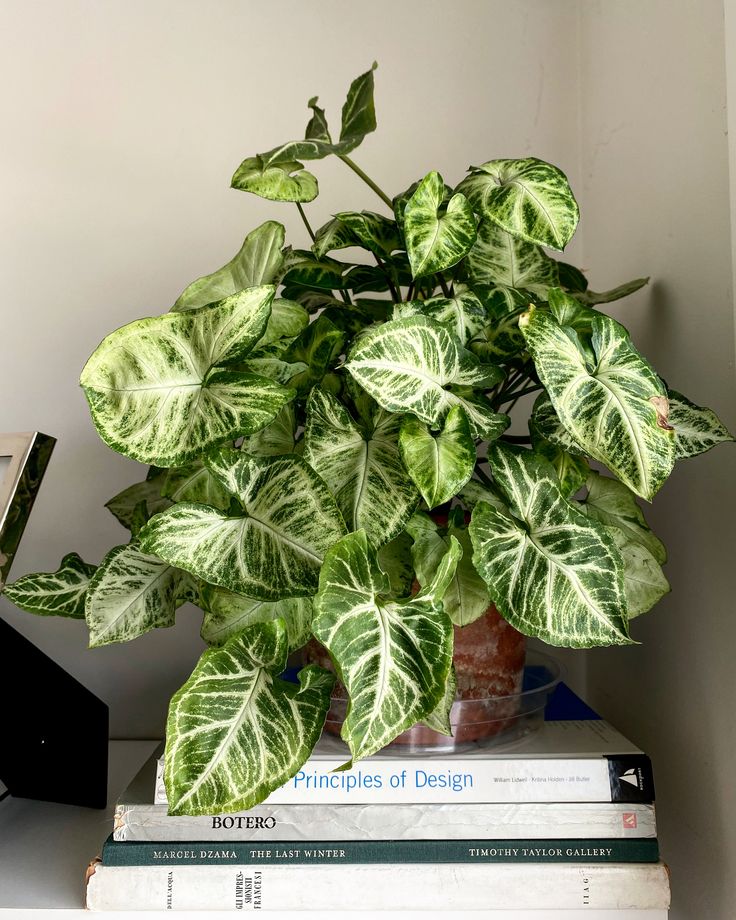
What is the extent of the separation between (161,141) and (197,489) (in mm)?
633

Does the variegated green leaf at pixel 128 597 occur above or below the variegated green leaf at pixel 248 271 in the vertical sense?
below

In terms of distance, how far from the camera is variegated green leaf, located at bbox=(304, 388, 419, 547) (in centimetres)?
59

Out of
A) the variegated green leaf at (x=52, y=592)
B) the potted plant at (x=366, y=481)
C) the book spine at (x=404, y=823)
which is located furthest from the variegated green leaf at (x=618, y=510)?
the variegated green leaf at (x=52, y=592)

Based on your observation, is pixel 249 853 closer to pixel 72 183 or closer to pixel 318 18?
pixel 72 183

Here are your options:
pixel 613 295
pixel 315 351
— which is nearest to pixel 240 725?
pixel 315 351

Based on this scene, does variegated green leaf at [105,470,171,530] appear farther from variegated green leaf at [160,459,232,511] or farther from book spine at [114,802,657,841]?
book spine at [114,802,657,841]

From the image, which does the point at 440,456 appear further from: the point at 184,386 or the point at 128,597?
the point at 128,597

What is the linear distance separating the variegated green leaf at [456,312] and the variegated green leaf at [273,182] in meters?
0.14

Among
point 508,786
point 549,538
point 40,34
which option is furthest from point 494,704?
point 40,34

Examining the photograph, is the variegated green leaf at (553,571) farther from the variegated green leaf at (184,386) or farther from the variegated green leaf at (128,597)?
the variegated green leaf at (128,597)

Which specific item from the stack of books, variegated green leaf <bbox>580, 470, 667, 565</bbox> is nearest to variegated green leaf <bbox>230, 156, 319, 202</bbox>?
variegated green leaf <bbox>580, 470, 667, 565</bbox>

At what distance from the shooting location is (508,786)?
2.16 feet

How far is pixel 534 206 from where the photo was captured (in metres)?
Result: 0.63

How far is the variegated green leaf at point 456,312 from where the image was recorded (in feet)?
2.08
